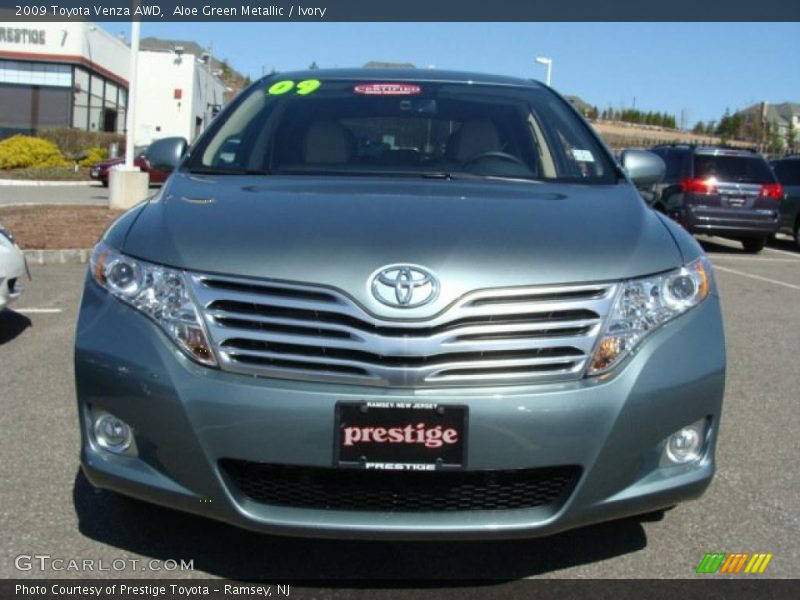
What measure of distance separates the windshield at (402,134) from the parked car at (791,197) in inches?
535

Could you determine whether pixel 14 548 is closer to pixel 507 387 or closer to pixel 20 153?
pixel 507 387

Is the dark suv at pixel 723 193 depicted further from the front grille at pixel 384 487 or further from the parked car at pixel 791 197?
the front grille at pixel 384 487

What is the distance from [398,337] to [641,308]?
0.73 m

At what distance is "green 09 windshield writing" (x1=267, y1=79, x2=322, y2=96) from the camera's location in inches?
170

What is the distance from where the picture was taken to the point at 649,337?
2705 millimetres

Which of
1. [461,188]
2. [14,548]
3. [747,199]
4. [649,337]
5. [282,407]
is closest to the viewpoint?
[282,407]

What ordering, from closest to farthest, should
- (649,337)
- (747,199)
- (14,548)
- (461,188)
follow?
(649,337), (14,548), (461,188), (747,199)

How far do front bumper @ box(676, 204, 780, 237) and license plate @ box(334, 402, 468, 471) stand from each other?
41.5 feet

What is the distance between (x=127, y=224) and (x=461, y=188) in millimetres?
1164

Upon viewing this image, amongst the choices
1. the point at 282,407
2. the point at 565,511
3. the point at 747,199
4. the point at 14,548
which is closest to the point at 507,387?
the point at 565,511

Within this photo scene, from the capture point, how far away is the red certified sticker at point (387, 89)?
14.1ft

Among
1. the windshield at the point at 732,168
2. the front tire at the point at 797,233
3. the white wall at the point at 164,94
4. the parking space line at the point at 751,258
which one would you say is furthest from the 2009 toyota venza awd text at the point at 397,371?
the white wall at the point at 164,94

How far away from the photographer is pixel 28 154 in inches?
1251

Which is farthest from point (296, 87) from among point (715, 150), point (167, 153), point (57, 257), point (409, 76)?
point (715, 150)
